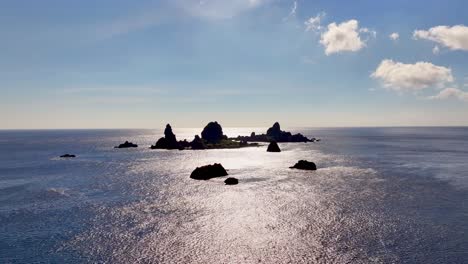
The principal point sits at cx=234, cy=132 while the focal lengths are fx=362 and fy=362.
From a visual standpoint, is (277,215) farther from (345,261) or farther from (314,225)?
(345,261)

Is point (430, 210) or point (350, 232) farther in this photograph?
point (430, 210)

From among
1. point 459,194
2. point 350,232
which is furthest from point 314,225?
point 459,194

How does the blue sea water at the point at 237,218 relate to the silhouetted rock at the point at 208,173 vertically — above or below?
below

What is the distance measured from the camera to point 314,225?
64812 millimetres

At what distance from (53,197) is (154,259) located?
176ft

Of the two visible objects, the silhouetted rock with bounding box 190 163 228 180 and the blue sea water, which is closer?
the blue sea water

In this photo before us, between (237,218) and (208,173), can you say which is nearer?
(237,218)

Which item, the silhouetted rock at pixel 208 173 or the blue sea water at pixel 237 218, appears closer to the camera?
the blue sea water at pixel 237 218

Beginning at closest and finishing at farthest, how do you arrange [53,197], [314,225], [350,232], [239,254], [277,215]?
[239,254] → [350,232] → [314,225] → [277,215] → [53,197]

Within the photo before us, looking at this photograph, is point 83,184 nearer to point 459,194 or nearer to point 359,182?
point 359,182

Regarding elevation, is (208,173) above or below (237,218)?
above

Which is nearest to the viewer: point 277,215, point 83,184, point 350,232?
point 350,232

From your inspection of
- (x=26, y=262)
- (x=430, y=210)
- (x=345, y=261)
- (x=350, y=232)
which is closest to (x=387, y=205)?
(x=430, y=210)

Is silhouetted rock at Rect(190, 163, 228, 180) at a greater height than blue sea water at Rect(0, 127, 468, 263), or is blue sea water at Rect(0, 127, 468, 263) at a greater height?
silhouetted rock at Rect(190, 163, 228, 180)
